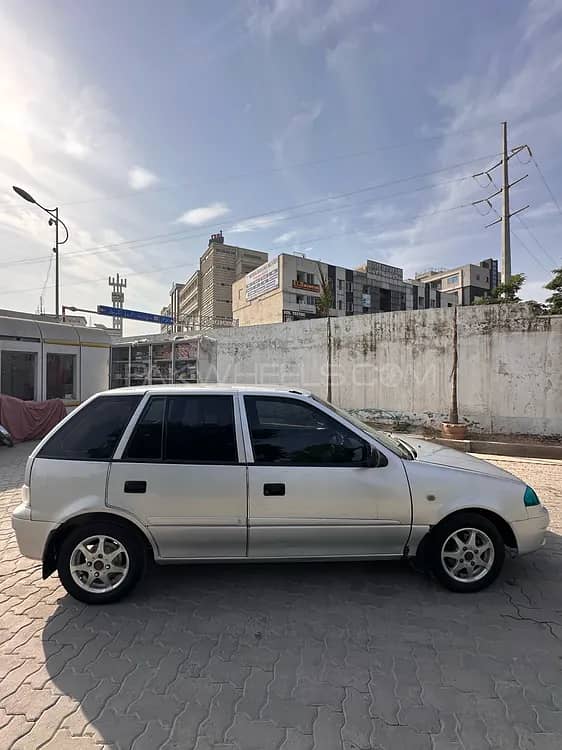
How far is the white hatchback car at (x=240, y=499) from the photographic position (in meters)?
3.03

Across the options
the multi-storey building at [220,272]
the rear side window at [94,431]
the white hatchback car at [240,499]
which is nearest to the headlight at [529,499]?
the white hatchback car at [240,499]

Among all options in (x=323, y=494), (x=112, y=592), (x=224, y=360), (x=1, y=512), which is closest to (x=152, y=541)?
(x=112, y=592)

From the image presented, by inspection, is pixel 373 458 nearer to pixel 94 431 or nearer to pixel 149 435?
pixel 149 435

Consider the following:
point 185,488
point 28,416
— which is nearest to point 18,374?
point 28,416

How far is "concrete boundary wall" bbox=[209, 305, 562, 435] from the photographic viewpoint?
8945 mm

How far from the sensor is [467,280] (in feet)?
268

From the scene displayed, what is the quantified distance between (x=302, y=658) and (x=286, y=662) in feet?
0.34

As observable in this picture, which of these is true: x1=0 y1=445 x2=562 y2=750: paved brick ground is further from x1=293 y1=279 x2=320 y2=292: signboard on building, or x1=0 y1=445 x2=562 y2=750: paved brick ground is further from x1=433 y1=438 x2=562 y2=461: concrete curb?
x1=293 y1=279 x2=320 y2=292: signboard on building

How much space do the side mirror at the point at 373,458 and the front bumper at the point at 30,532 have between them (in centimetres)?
231

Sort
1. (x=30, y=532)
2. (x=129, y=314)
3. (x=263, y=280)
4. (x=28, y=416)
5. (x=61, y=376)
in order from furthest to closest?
(x=263, y=280)
(x=129, y=314)
(x=61, y=376)
(x=28, y=416)
(x=30, y=532)

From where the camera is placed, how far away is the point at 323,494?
3061 millimetres

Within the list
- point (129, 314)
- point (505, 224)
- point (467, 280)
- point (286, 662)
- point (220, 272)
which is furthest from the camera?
point (467, 280)

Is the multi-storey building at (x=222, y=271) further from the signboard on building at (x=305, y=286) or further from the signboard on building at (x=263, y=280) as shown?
the signboard on building at (x=305, y=286)

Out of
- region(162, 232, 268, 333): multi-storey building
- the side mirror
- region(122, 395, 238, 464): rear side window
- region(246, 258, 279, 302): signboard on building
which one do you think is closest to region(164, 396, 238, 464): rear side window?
region(122, 395, 238, 464): rear side window
